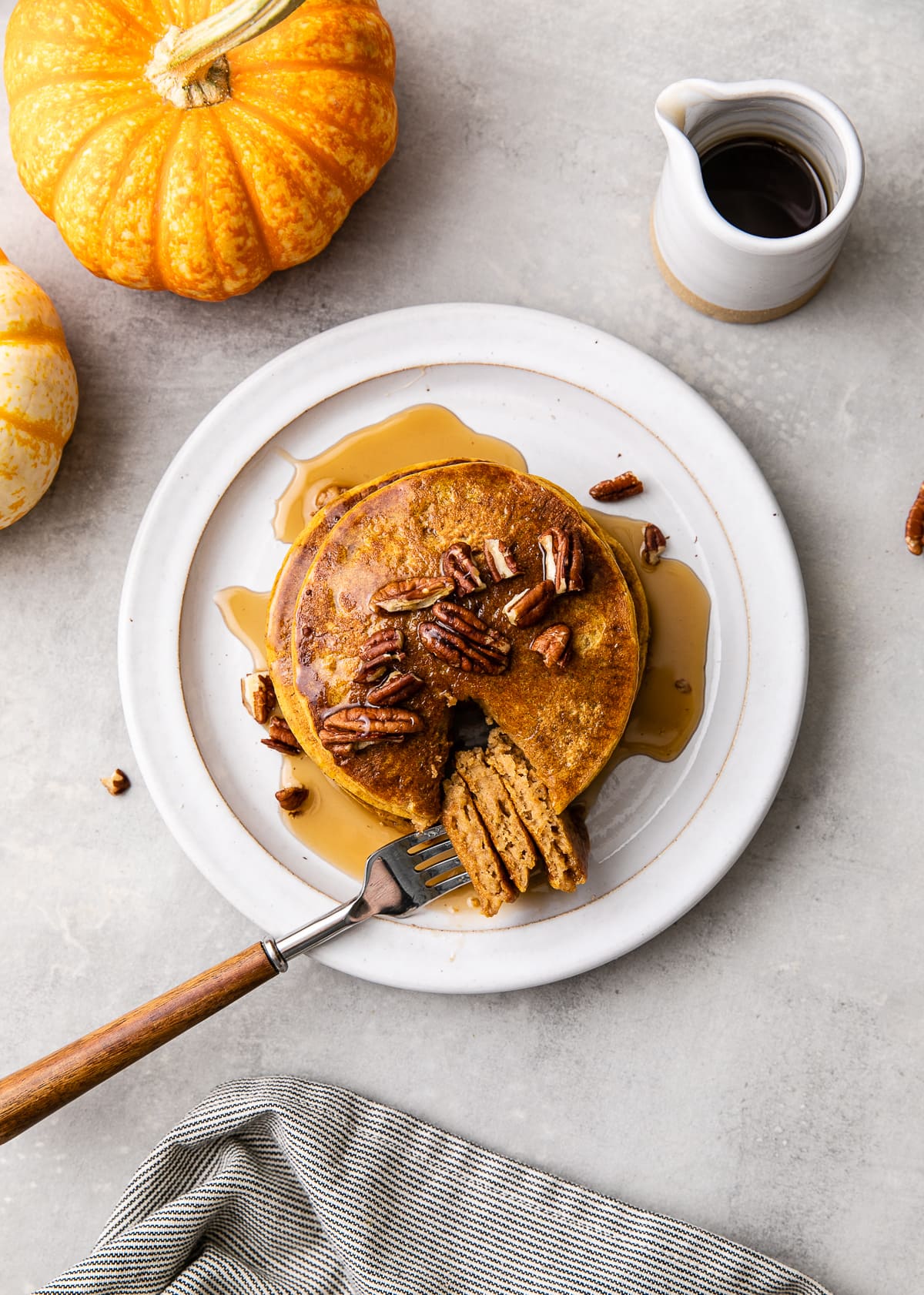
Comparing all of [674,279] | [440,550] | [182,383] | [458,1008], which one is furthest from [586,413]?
[458,1008]

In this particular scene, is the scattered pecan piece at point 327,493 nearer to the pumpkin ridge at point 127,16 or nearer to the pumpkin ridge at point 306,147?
the pumpkin ridge at point 306,147

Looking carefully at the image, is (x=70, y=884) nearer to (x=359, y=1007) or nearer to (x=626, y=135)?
(x=359, y=1007)

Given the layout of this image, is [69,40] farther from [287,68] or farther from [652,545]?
[652,545]

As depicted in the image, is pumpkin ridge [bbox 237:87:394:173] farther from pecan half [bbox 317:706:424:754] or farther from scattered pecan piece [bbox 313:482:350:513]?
pecan half [bbox 317:706:424:754]

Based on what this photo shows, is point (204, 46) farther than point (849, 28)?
No

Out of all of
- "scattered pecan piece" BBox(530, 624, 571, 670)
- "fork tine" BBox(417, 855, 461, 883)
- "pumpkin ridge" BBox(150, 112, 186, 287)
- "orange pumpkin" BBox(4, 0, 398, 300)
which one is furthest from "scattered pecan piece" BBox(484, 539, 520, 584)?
"pumpkin ridge" BBox(150, 112, 186, 287)

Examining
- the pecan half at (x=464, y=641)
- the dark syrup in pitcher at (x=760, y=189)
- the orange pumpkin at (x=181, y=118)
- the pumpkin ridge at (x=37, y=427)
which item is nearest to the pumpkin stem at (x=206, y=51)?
the orange pumpkin at (x=181, y=118)
